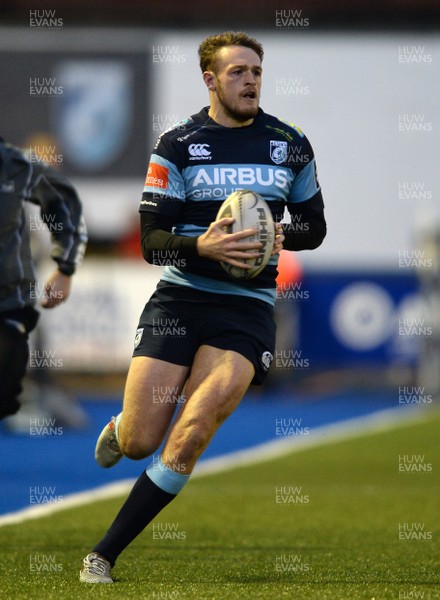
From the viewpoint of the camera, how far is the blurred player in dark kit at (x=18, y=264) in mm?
7379

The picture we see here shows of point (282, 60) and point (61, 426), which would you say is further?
point (282, 60)

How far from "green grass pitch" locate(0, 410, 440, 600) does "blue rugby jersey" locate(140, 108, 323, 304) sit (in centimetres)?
135

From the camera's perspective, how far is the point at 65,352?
23.0 m

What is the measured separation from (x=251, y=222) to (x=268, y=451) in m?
8.33

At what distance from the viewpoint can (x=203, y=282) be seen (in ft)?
21.2

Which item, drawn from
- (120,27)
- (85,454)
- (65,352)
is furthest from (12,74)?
(85,454)

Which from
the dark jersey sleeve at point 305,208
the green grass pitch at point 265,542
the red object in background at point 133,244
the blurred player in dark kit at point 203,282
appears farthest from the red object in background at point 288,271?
the blurred player in dark kit at point 203,282

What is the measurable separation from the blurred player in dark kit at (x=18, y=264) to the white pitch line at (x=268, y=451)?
→ 1450 millimetres

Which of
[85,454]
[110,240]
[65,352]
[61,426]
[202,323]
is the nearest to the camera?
[202,323]

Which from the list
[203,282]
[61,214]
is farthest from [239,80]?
[61,214]

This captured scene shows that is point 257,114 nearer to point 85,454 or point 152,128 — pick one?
point 85,454

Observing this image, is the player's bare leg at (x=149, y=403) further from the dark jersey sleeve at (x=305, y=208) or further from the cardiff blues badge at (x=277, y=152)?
the cardiff blues badge at (x=277, y=152)

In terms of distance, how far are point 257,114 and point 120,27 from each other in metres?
25.9

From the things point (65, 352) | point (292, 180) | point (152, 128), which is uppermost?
point (292, 180)
